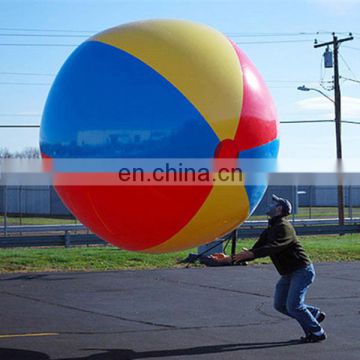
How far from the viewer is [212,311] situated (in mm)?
11016

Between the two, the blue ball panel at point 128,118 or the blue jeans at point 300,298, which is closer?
the blue ball panel at point 128,118

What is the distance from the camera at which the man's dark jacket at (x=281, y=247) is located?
8445mm

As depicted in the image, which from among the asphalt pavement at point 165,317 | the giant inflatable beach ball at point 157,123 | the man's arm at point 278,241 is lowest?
the asphalt pavement at point 165,317

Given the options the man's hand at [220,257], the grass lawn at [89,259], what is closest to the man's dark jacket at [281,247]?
the man's hand at [220,257]

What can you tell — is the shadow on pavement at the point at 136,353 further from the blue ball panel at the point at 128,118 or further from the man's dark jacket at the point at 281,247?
the blue ball panel at the point at 128,118

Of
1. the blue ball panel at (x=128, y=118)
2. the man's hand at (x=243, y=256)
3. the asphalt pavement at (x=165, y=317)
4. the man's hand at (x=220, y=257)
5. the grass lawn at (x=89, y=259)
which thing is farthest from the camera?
the grass lawn at (x=89, y=259)

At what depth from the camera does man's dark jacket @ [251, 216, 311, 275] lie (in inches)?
332

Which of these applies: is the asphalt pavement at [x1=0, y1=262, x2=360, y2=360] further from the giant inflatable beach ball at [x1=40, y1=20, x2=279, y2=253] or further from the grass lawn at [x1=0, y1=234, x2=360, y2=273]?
the giant inflatable beach ball at [x1=40, y1=20, x2=279, y2=253]

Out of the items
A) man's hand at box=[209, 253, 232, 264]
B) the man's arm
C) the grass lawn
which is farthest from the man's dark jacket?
the grass lawn

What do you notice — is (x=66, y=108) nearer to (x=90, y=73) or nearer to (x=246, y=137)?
(x=90, y=73)

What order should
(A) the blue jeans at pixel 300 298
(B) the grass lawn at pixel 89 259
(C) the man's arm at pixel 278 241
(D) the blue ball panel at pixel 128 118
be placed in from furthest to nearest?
(B) the grass lawn at pixel 89 259
(A) the blue jeans at pixel 300 298
(C) the man's arm at pixel 278 241
(D) the blue ball panel at pixel 128 118

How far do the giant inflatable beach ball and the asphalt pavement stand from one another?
239cm

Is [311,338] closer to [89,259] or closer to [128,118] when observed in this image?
[128,118]

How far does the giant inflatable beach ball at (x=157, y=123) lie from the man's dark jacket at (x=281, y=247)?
223 cm
